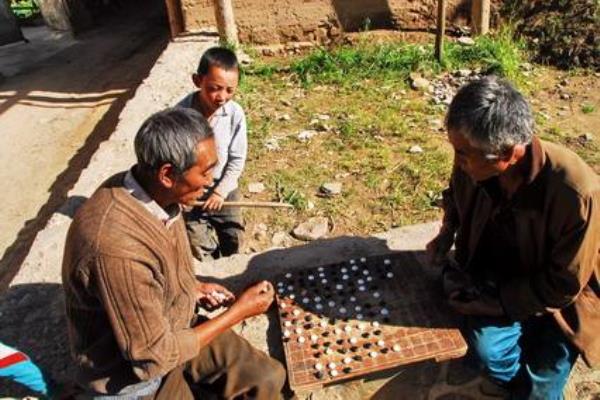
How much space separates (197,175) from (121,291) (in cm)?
51

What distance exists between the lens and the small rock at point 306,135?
562cm

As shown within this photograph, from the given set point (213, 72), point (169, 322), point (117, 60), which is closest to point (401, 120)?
point (213, 72)

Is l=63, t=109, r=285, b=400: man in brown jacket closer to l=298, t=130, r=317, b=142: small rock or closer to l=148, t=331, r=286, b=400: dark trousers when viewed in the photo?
l=148, t=331, r=286, b=400: dark trousers

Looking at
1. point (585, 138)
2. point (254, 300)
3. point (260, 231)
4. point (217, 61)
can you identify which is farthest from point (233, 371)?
point (585, 138)

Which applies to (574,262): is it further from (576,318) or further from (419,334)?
(419,334)

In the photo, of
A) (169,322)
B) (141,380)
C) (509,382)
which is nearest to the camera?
(141,380)

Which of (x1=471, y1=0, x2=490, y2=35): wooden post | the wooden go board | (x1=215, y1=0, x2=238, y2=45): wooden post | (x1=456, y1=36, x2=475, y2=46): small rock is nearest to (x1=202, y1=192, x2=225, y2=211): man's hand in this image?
the wooden go board

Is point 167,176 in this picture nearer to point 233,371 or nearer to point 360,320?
point 233,371

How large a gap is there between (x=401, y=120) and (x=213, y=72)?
3.03 meters

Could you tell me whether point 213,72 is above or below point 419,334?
above

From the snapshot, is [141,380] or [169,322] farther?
[169,322]

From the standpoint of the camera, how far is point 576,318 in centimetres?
236

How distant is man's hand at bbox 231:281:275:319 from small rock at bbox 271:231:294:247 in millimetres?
1850

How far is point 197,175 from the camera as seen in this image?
2.05 metres
